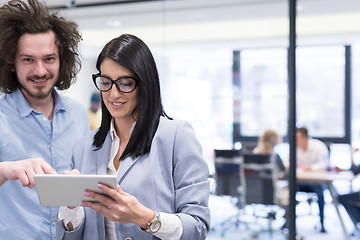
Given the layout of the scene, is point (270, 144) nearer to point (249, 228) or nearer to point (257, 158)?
point (257, 158)

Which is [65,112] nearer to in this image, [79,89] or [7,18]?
[7,18]

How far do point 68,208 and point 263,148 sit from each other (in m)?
3.55

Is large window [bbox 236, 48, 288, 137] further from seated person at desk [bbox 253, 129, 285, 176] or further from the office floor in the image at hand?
the office floor

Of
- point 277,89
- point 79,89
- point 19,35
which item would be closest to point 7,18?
point 19,35

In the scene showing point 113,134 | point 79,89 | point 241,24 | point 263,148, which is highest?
point 241,24

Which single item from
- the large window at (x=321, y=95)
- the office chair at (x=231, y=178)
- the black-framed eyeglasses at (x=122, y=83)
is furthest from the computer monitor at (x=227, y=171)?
the black-framed eyeglasses at (x=122, y=83)

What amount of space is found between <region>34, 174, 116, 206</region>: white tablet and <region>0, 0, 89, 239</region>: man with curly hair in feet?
1.58

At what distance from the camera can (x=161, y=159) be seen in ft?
4.91

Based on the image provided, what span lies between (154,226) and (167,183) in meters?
0.19

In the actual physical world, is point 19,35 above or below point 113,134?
above

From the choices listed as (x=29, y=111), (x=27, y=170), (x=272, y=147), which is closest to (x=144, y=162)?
(x=27, y=170)

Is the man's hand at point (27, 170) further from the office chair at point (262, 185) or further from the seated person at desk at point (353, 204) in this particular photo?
the office chair at point (262, 185)

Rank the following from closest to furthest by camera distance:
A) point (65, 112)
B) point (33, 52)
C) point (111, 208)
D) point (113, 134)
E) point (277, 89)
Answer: point (111, 208)
point (113, 134)
point (33, 52)
point (65, 112)
point (277, 89)

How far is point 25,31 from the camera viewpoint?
6.08 ft
